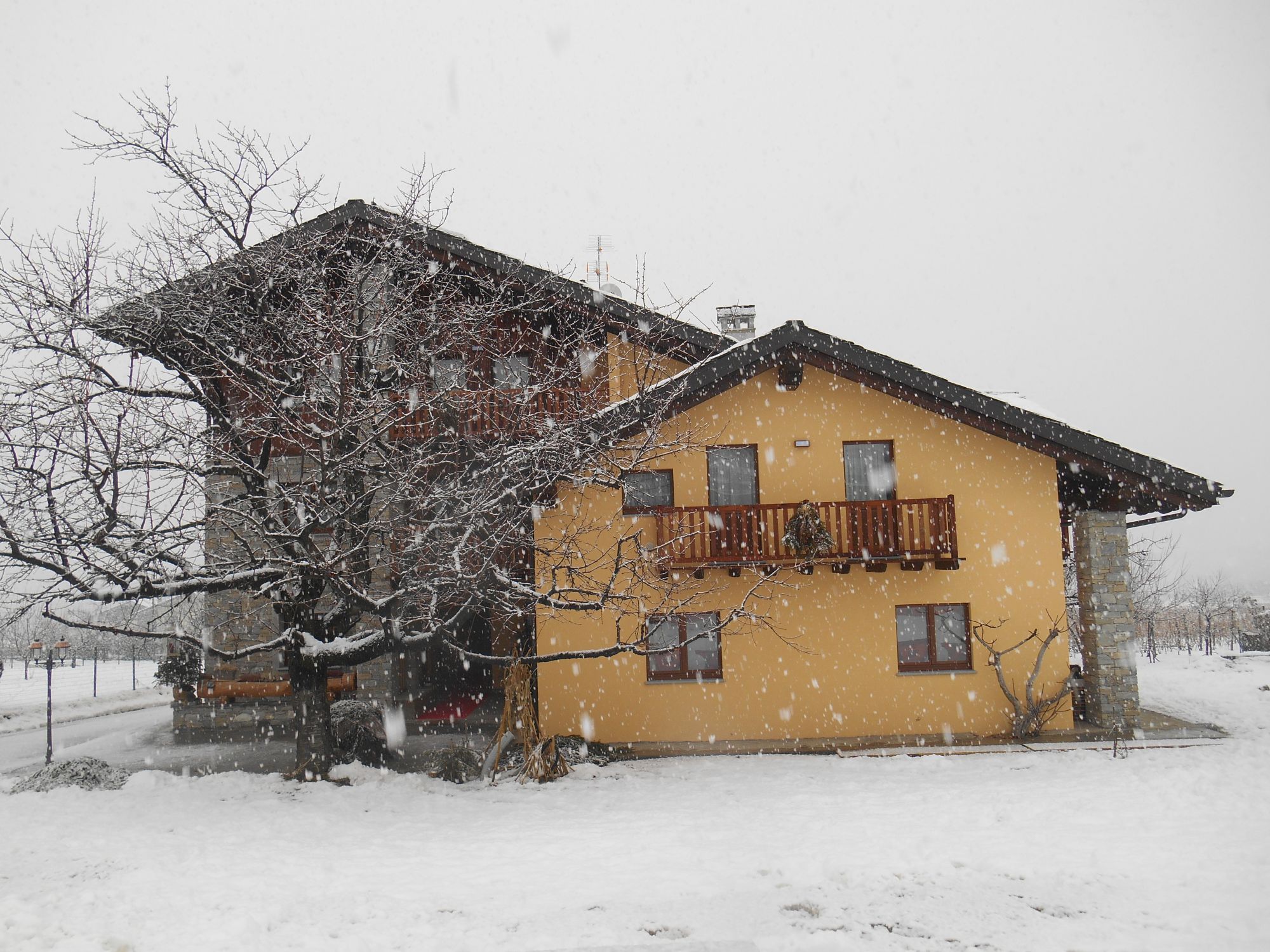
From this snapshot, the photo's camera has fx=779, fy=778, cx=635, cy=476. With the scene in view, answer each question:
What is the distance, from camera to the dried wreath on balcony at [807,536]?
11.4 metres

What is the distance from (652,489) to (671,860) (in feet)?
21.6

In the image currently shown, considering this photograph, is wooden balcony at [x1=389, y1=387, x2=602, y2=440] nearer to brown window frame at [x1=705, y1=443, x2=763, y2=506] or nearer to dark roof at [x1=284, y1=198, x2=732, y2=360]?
dark roof at [x1=284, y1=198, x2=732, y2=360]

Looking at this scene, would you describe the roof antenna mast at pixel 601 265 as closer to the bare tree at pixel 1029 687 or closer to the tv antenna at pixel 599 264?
the tv antenna at pixel 599 264

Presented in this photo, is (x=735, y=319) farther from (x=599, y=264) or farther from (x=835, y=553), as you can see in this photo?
(x=835, y=553)

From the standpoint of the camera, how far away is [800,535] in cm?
1150

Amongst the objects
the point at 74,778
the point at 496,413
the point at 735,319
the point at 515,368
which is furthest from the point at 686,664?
the point at 735,319

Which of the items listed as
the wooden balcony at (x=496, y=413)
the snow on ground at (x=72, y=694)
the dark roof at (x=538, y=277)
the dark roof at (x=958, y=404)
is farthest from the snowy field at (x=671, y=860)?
the snow on ground at (x=72, y=694)

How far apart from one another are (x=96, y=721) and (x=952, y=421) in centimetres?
1839

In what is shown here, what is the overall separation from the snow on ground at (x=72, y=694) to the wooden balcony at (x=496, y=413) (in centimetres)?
1147

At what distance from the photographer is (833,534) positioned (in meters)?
11.9

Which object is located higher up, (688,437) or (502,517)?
(688,437)

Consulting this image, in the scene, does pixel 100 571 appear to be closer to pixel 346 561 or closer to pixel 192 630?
pixel 346 561

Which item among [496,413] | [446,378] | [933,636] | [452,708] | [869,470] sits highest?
[446,378]

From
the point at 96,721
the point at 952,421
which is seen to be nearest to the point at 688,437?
the point at 952,421
